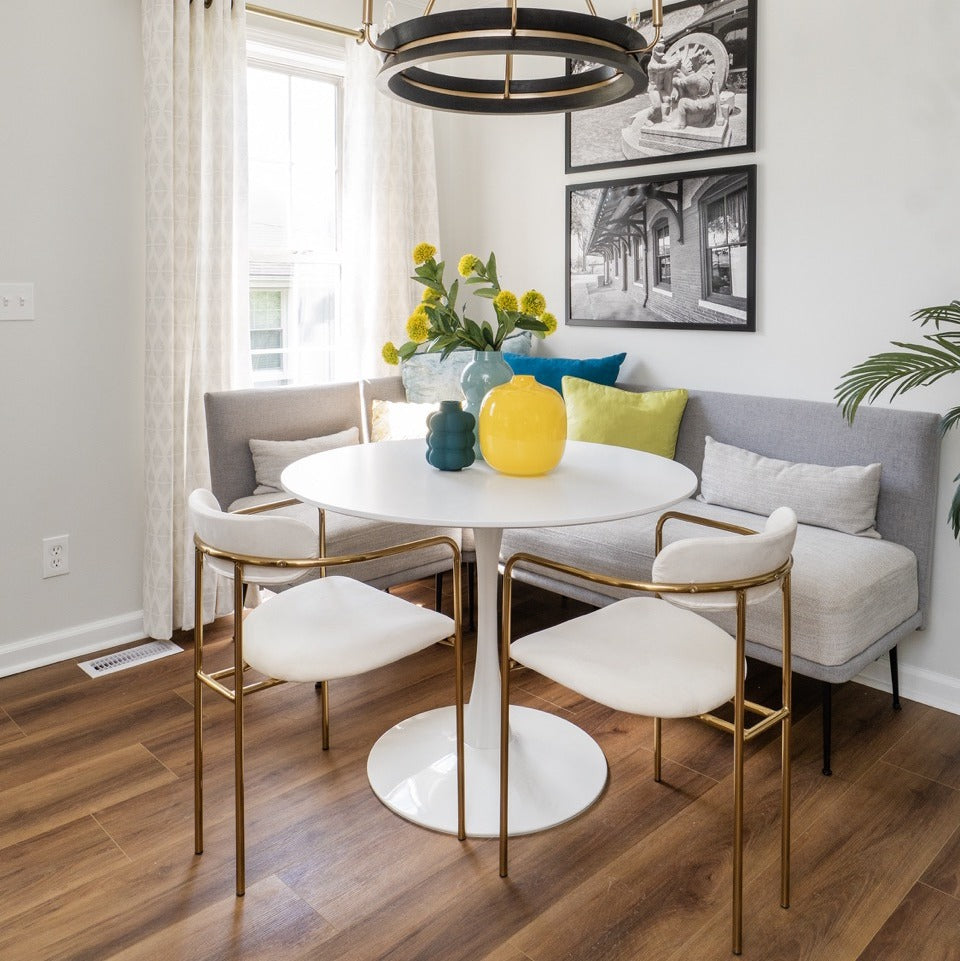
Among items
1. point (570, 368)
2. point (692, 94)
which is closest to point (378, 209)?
point (570, 368)

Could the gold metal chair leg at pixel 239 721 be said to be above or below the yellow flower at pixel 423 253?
below

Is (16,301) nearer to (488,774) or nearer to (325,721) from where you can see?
(325,721)

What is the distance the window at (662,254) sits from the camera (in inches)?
131

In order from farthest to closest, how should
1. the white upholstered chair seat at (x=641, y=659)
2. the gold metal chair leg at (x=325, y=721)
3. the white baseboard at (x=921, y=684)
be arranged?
the white baseboard at (x=921, y=684) < the gold metal chair leg at (x=325, y=721) < the white upholstered chair seat at (x=641, y=659)

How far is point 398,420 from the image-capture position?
3482 mm

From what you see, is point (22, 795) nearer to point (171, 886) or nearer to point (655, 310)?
point (171, 886)

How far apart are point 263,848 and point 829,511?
72.8 inches

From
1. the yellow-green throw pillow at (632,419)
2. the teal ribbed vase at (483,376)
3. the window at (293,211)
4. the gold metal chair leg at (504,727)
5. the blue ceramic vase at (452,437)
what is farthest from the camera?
the window at (293,211)

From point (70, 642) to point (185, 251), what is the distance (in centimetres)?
140

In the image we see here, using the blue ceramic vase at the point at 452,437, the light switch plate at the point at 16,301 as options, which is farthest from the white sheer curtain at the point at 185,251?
the blue ceramic vase at the point at 452,437

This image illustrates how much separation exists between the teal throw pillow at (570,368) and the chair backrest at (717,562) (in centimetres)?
179

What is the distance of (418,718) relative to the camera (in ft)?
8.55

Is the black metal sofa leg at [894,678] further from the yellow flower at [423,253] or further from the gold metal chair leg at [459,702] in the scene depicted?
the yellow flower at [423,253]

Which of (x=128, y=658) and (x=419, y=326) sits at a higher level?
(x=419, y=326)
